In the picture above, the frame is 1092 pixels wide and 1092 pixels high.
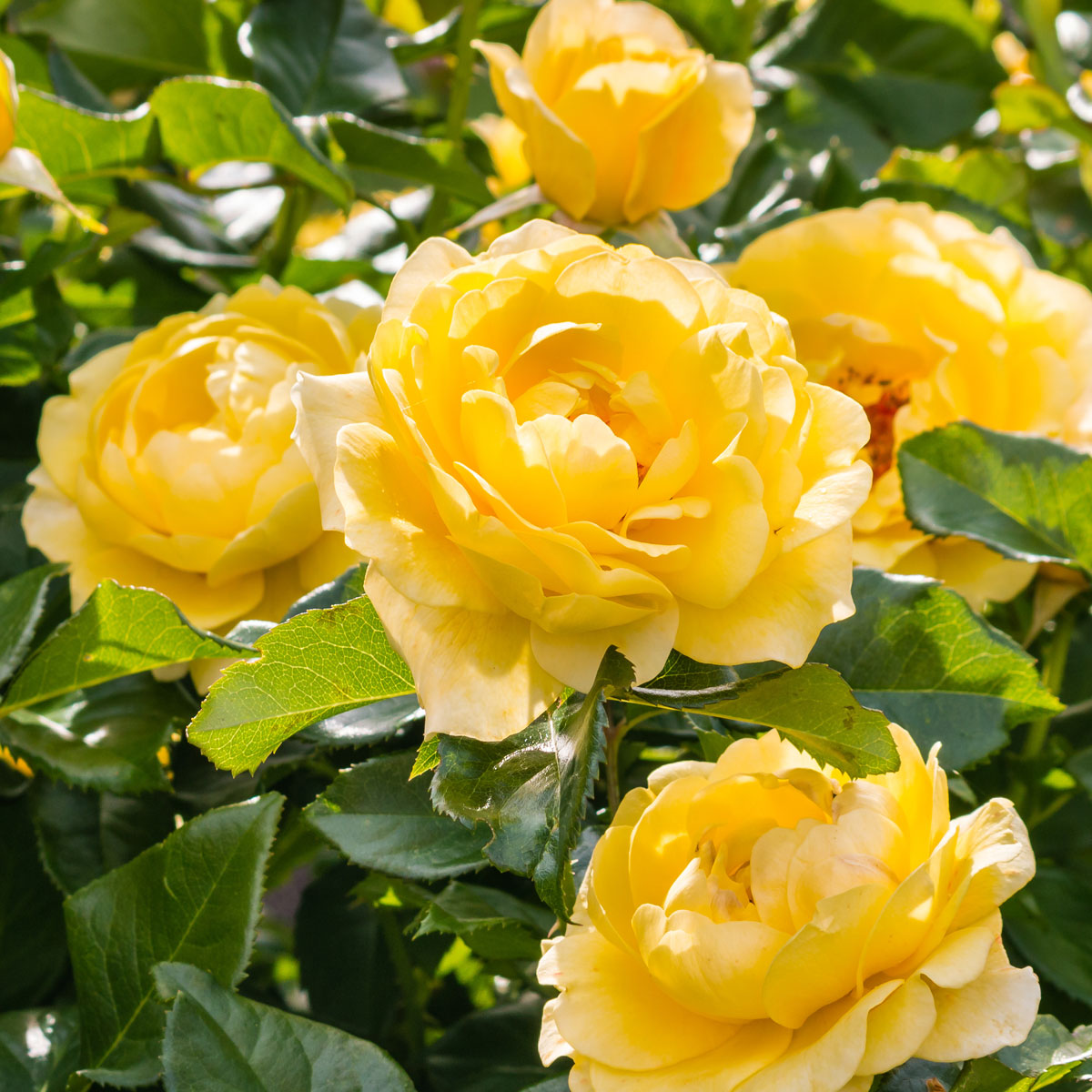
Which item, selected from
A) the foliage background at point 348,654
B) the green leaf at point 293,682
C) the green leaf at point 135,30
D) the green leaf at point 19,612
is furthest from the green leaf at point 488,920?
the green leaf at point 135,30

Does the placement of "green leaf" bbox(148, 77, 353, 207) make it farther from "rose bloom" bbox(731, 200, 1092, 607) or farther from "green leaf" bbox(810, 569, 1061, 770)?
"green leaf" bbox(810, 569, 1061, 770)

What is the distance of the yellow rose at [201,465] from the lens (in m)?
0.55

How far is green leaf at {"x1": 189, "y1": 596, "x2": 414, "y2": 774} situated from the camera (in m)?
0.37

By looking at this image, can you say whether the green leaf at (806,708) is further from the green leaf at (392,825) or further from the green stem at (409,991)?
the green stem at (409,991)

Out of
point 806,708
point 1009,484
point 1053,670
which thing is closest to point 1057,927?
point 1053,670

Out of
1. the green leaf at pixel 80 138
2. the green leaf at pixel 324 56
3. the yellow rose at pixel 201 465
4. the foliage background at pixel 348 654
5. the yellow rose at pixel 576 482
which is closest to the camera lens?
the yellow rose at pixel 576 482

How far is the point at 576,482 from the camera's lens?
333mm

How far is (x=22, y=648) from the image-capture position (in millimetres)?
524

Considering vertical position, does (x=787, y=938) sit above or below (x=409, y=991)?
above

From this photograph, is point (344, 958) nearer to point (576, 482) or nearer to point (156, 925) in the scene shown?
point (156, 925)

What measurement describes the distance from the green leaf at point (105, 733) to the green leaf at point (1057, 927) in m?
0.43

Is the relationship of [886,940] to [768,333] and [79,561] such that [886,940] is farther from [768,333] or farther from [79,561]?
[79,561]

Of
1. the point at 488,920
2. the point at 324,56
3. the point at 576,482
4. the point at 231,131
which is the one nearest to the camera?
the point at 576,482

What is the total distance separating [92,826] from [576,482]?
1.26 ft
